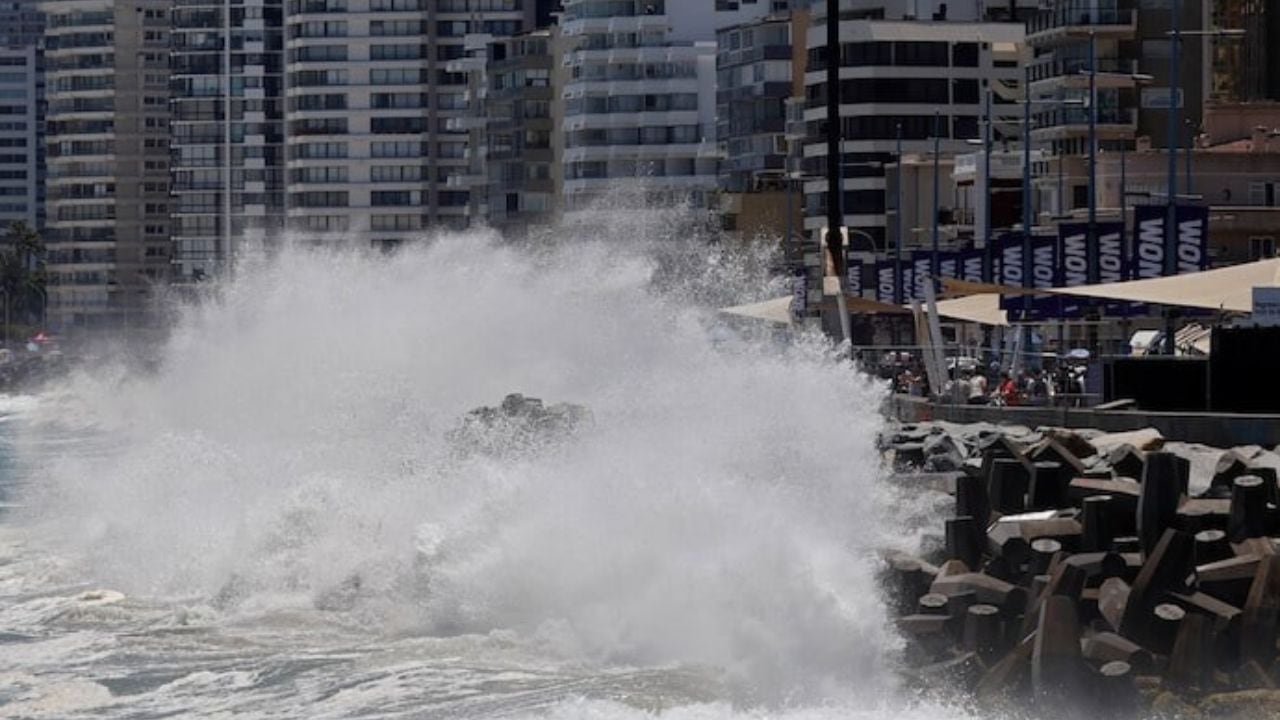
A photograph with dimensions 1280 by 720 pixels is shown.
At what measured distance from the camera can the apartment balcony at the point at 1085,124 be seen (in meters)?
90.9

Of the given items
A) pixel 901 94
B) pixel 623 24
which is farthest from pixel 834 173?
pixel 623 24

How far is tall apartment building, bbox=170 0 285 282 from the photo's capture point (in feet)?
575

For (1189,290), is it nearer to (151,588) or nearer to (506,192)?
(151,588)

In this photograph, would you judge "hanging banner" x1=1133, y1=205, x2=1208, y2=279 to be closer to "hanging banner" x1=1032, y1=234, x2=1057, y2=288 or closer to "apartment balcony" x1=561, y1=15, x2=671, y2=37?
"hanging banner" x1=1032, y1=234, x2=1057, y2=288

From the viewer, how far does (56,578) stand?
122ft

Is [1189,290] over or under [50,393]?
over

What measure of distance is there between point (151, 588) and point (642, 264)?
42.9 m

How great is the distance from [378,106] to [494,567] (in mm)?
137618

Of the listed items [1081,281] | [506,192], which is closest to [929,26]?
[506,192]

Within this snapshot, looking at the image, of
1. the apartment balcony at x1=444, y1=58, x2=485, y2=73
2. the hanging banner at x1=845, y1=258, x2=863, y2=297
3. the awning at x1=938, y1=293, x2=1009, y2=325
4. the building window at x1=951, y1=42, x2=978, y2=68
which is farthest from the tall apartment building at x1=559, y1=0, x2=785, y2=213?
the awning at x1=938, y1=293, x2=1009, y2=325

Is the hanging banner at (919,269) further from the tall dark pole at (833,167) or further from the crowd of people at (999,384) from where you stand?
the tall dark pole at (833,167)

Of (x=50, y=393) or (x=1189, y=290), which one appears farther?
(x=50, y=393)

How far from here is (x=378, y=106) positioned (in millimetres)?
166375

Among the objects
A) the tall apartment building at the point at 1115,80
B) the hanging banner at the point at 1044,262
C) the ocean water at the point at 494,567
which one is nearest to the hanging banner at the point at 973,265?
the hanging banner at the point at 1044,262
